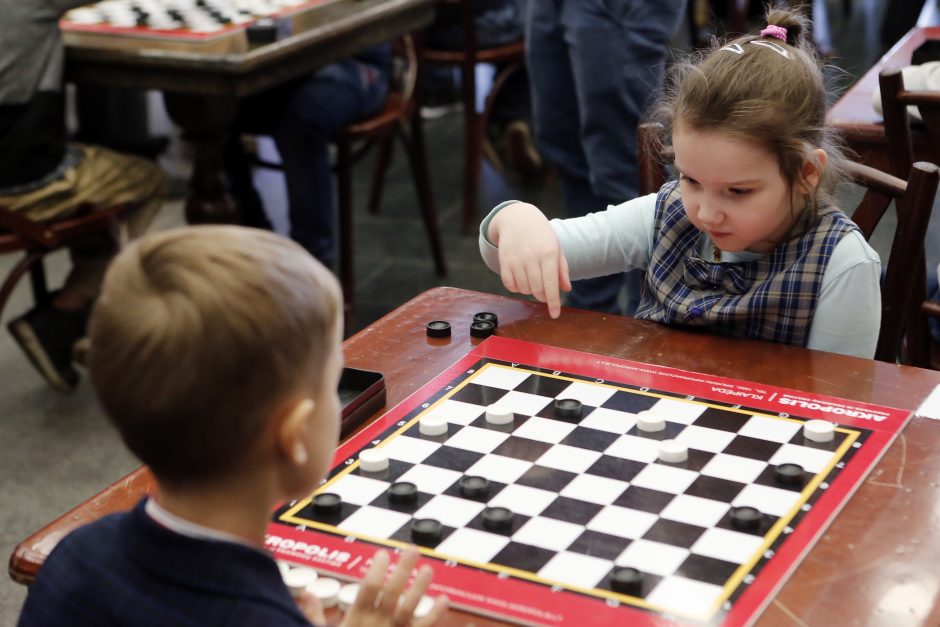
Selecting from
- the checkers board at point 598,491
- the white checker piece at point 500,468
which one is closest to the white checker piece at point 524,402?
the checkers board at point 598,491

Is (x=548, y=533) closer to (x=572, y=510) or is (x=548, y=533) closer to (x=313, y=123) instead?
(x=572, y=510)

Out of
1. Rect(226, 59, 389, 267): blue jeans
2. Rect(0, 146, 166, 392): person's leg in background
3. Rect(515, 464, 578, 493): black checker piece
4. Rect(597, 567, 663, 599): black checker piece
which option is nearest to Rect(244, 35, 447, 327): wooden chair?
Rect(226, 59, 389, 267): blue jeans

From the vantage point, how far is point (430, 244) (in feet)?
13.5

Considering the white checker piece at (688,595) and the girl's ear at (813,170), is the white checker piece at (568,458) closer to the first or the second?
the white checker piece at (688,595)

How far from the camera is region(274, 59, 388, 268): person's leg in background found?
132 inches

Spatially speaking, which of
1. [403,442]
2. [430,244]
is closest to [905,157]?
[403,442]

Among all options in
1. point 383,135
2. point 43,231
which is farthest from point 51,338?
point 383,135

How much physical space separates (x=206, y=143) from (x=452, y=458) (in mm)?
2031

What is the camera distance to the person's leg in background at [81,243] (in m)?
3.03

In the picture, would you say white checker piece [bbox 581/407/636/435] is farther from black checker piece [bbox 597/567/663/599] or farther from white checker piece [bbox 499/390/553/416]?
black checker piece [bbox 597/567/663/599]

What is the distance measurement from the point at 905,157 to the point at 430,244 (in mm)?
2235

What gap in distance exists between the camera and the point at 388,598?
93 centimetres

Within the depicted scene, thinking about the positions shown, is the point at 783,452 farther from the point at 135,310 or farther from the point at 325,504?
the point at 135,310

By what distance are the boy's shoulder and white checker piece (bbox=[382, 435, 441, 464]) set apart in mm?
351
